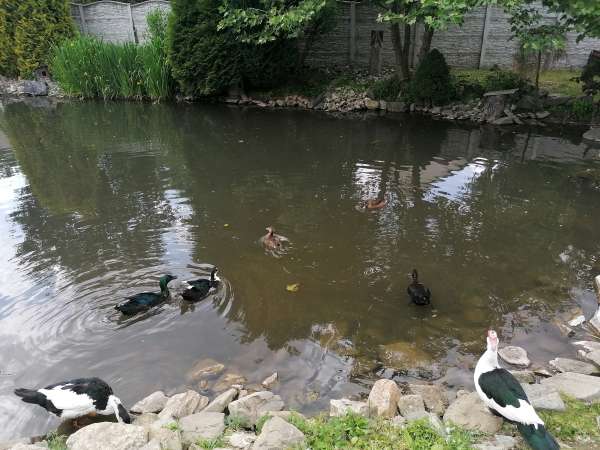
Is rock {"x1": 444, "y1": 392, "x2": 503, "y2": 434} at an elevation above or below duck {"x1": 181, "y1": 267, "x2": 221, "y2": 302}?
above

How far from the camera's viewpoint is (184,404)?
153 inches

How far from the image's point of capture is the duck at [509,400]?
3070 mm

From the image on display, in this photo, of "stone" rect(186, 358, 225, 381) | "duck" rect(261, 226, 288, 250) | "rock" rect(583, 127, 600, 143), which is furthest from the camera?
"rock" rect(583, 127, 600, 143)

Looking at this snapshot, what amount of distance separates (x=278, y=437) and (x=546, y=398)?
78.5 inches

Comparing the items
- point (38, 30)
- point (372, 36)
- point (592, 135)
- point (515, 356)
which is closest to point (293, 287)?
point (515, 356)

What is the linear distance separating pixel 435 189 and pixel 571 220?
218 cm

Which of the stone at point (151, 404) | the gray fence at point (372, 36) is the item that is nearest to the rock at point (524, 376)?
the stone at point (151, 404)

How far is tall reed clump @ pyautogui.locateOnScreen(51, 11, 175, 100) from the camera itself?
16172 millimetres

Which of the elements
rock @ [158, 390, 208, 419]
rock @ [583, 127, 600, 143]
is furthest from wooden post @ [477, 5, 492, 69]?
rock @ [158, 390, 208, 419]

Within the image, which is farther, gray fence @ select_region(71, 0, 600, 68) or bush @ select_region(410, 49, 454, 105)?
gray fence @ select_region(71, 0, 600, 68)

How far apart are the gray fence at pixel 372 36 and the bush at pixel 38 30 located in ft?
6.23

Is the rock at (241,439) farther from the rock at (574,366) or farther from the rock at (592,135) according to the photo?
the rock at (592,135)

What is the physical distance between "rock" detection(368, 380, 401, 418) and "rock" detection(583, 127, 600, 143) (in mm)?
10041

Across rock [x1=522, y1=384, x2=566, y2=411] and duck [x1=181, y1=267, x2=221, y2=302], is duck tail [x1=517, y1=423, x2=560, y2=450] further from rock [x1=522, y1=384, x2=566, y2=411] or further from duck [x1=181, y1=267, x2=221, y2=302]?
duck [x1=181, y1=267, x2=221, y2=302]
